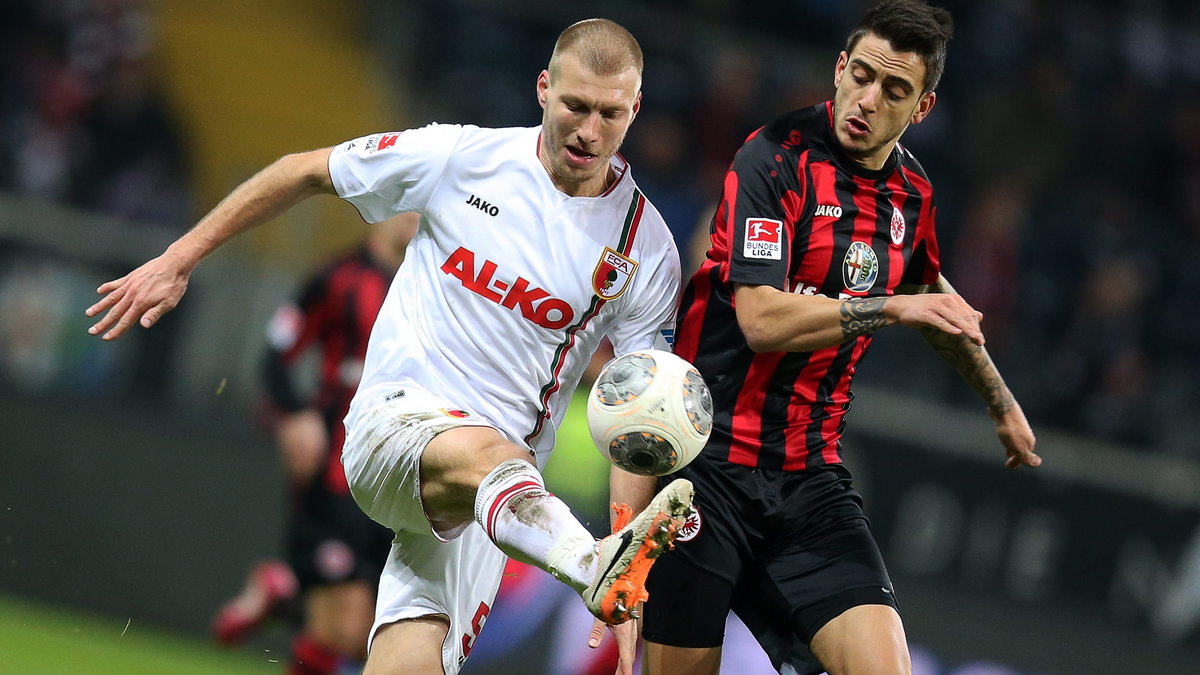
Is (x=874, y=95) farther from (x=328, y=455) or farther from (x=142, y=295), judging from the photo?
(x=328, y=455)

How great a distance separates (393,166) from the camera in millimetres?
4598

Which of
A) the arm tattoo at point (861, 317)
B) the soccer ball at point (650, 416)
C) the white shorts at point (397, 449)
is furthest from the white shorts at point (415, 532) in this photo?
the arm tattoo at point (861, 317)

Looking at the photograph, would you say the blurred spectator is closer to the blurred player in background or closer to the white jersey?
the blurred player in background

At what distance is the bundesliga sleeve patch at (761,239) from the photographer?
4223 mm

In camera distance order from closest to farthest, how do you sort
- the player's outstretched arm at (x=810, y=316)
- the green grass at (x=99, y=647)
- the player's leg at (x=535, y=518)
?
1. the player's leg at (x=535, y=518)
2. the player's outstretched arm at (x=810, y=316)
3. the green grass at (x=99, y=647)

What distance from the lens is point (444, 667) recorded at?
4.66 m

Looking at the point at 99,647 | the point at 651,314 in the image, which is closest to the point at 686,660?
Answer: the point at 651,314

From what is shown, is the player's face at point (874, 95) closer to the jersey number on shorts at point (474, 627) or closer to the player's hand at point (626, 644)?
the player's hand at point (626, 644)

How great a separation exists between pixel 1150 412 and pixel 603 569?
7.25 metres

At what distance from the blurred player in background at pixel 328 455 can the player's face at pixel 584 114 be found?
91.4 inches

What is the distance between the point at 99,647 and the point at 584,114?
5100 millimetres

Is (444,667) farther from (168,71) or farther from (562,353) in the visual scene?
(168,71)

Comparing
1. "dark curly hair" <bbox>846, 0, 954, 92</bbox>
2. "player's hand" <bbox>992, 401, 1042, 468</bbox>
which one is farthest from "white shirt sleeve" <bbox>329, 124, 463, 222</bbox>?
"player's hand" <bbox>992, 401, 1042, 468</bbox>

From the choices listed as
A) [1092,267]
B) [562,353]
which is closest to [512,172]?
[562,353]
